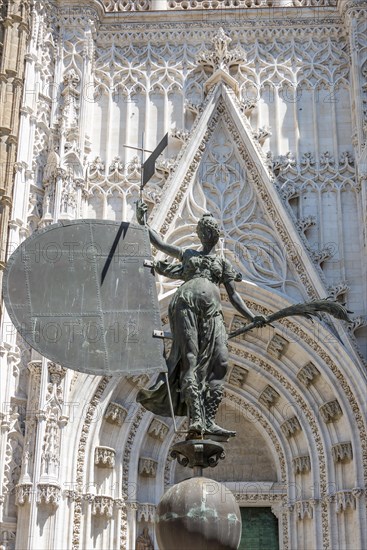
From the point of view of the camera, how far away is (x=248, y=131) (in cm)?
1759

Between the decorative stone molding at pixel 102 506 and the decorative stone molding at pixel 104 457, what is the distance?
0.55m

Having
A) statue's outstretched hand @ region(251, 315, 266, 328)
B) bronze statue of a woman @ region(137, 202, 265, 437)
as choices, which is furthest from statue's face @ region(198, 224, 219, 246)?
statue's outstretched hand @ region(251, 315, 266, 328)

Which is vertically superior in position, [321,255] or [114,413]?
[321,255]

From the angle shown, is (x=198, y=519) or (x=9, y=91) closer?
(x=198, y=519)

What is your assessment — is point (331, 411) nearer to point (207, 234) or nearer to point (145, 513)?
point (145, 513)

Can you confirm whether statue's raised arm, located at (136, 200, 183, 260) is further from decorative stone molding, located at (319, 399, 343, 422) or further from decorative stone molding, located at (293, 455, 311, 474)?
decorative stone molding, located at (293, 455, 311, 474)

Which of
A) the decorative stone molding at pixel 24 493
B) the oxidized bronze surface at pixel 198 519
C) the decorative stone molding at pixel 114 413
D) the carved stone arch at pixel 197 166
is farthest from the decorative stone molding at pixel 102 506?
the oxidized bronze surface at pixel 198 519

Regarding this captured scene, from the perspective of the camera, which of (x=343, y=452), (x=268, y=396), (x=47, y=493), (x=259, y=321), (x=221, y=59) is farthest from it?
(x=221, y=59)

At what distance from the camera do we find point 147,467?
16.1 meters

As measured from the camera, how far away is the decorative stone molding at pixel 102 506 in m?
15.1

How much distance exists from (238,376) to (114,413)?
250 centimetres

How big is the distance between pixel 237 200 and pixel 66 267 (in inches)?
408

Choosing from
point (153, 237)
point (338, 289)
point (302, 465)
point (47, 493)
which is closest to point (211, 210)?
point (338, 289)

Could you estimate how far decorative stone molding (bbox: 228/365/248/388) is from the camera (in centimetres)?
1662
